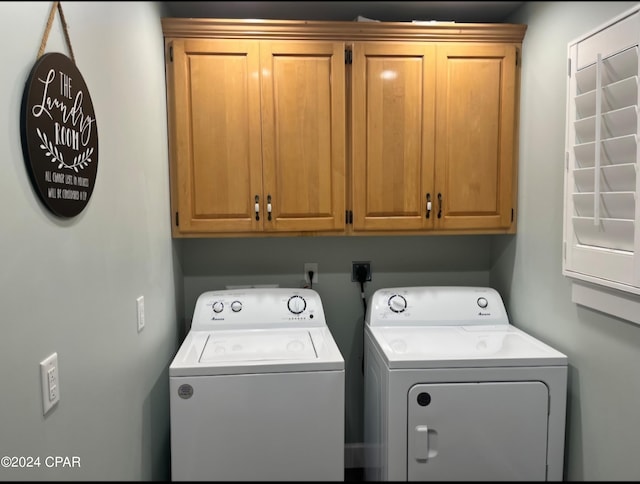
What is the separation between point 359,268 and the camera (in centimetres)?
233

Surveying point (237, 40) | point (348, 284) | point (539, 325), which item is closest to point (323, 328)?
point (348, 284)

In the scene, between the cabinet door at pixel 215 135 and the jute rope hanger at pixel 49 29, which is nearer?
the jute rope hanger at pixel 49 29

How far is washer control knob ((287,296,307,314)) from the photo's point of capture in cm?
206

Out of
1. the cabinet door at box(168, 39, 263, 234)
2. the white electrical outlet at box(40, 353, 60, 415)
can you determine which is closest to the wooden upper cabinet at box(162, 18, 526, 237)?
the cabinet door at box(168, 39, 263, 234)

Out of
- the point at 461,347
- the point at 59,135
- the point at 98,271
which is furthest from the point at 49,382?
the point at 461,347

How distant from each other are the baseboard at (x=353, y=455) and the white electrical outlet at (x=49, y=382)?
1.78 metres

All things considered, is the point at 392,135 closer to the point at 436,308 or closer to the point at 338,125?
the point at 338,125

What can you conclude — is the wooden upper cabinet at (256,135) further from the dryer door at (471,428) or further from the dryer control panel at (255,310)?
the dryer door at (471,428)

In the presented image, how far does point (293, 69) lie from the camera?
1.95 m

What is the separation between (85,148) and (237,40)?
3.49ft

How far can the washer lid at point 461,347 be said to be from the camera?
1.60 m

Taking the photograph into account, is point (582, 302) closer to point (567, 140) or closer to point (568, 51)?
point (567, 140)

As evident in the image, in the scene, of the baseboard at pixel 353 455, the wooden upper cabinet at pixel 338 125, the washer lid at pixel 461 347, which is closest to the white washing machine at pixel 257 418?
the washer lid at pixel 461 347

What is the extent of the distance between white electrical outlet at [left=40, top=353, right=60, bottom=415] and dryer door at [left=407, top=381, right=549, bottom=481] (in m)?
1.15
